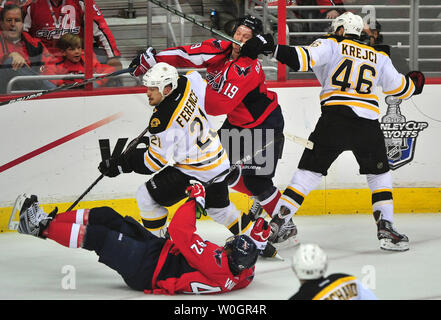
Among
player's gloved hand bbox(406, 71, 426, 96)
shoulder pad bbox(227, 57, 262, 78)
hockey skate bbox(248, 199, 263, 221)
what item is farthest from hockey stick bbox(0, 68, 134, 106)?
player's gloved hand bbox(406, 71, 426, 96)

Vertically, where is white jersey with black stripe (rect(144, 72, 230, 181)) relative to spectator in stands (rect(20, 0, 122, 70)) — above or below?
below

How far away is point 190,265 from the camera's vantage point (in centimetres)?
399

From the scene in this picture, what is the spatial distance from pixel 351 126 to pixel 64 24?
210cm

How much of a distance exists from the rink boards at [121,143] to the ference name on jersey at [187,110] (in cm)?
129

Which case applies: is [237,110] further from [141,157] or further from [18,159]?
[18,159]

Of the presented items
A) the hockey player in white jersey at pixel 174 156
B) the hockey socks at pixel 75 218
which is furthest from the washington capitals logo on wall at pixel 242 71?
the hockey socks at pixel 75 218

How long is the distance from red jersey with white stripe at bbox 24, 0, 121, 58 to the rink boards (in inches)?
17.3

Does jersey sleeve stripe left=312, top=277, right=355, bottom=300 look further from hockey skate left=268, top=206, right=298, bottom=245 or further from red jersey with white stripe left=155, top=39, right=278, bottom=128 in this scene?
red jersey with white stripe left=155, top=39, right=278, bottom=128

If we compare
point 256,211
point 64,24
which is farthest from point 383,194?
point 64,24

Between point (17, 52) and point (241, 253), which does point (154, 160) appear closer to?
point (241, 253)

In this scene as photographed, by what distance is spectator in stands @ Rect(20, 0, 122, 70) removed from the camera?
568 centimetres

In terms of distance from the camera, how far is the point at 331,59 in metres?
4.88

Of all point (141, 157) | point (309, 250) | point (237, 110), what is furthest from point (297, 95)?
point (309, 250)

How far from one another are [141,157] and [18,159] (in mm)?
1250
